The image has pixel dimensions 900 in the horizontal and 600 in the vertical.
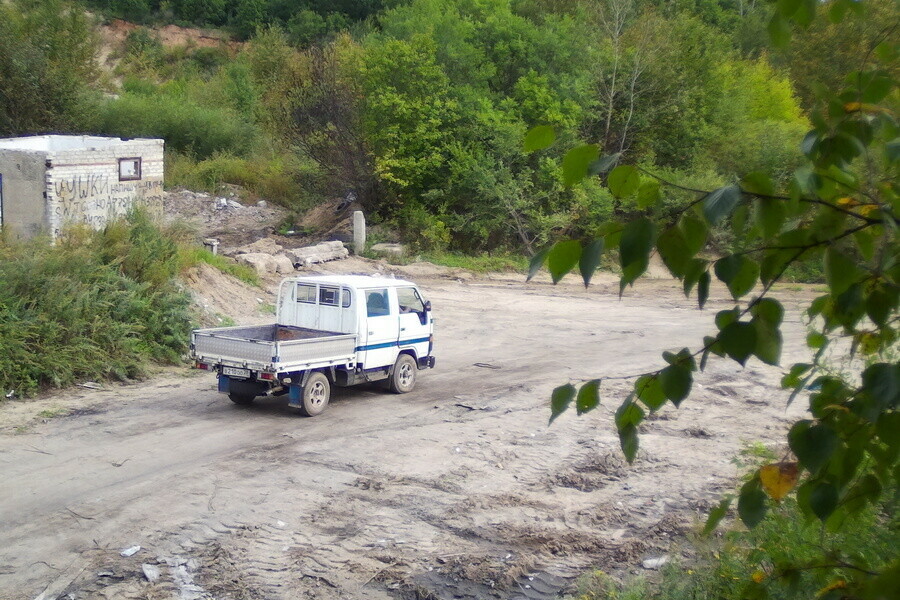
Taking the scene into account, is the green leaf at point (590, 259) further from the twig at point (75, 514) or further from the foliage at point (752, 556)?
the twig at point (75, 514)

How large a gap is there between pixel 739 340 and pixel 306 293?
12291 millimetres

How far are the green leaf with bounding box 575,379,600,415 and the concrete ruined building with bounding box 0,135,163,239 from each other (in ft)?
53.5

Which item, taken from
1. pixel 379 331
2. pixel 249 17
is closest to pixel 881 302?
pixel 379 331

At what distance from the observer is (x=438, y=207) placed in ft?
96.3

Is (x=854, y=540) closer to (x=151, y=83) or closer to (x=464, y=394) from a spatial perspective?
(x=464, y=394)

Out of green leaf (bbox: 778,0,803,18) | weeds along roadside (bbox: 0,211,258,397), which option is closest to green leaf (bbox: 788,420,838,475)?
green leaf (bbox: 778,0,803,18)

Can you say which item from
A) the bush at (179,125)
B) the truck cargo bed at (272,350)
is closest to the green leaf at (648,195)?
the truck cargo bed at (272,350)

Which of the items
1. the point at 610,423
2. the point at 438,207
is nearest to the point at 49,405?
the point at 610,423

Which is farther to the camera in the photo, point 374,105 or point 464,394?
point 374,105

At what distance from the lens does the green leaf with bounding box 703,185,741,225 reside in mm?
1674

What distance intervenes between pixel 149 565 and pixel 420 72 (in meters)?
23.3

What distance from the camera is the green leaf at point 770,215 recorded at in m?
1.86

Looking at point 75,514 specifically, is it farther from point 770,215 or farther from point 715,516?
point 770,215

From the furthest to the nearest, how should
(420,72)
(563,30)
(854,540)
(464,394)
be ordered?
(563,30) < (420,72) < (464,394) < (854,540)
